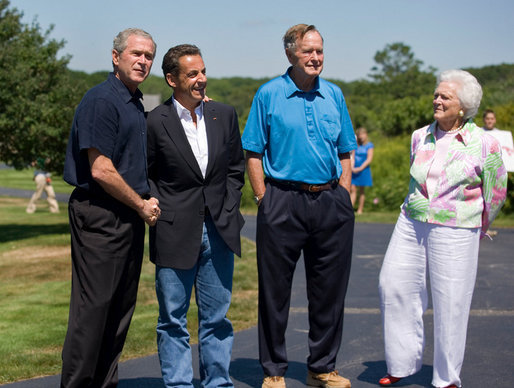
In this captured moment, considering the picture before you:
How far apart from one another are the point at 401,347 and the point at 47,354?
2720mm

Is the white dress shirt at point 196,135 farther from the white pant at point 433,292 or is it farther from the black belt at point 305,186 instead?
the white pant at point 433,292

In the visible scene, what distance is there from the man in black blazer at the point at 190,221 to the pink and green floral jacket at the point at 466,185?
4.20 ft

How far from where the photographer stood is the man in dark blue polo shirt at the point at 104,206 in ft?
13.1

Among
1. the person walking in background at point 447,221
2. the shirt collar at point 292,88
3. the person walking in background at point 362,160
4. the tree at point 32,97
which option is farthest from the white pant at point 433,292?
the person walking in background at point 362,160

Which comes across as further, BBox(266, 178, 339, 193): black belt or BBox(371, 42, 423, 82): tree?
BBox(371, 42, 423, 82): tree

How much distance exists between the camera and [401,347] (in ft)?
16.1

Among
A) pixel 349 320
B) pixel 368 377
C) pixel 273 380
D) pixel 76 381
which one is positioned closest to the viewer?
pixel 76 381

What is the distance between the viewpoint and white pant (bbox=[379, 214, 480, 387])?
471 cm

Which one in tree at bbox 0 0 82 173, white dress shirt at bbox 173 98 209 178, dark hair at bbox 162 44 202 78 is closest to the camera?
dark hair at bbox 162 44 202 78

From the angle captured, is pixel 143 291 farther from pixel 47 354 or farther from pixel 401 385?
pixel 401 385

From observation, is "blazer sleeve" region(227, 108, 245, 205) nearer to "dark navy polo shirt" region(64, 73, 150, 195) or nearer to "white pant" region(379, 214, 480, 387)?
"dark navy polo shirt" region(64, 73, 150, 195)

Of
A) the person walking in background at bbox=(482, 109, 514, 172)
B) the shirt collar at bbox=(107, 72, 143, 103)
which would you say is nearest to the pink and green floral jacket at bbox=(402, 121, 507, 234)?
the shirt collar at bbox=(107, 72, 143, 103)

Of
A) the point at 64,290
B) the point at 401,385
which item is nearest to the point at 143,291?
the point at 64,290

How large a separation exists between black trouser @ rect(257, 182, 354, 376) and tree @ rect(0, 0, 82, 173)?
8610 mm
